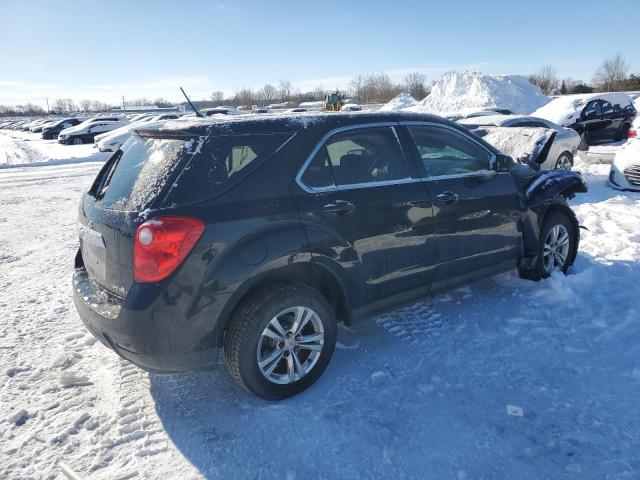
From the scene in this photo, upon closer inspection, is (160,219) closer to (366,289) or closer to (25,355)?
(366,289)

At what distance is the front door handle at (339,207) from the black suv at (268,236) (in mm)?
10

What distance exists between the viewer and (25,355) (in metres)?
3.77

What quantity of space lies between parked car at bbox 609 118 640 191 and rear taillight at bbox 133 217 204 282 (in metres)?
8.63

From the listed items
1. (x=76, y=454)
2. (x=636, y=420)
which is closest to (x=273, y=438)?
(x=76, y=454)

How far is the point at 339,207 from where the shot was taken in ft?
10.5

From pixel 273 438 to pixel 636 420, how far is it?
2.17 meters

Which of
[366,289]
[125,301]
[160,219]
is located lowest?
[366,289]

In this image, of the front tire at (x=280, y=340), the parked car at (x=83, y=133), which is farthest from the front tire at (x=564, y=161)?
the parked car at (x=83, y=133)

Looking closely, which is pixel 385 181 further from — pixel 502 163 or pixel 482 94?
pixel 482 94

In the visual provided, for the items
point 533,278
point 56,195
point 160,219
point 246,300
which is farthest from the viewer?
point 56,195

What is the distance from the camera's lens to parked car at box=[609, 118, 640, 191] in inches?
334

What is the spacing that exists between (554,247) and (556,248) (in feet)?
0.17

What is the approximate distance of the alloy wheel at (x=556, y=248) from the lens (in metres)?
4.76

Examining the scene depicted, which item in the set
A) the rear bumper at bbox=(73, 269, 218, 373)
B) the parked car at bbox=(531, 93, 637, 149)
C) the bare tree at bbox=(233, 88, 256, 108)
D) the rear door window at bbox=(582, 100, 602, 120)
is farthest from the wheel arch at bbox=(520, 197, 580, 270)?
the bare tree at bbox=(233, 88, 256, 108)
